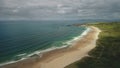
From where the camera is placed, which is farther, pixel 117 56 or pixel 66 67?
pixel 117 56

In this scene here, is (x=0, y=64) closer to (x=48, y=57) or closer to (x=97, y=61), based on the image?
(x=48, y=57)

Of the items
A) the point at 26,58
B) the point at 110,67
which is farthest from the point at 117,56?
the point at 26,58

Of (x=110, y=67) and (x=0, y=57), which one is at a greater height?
(x=0, y=57)

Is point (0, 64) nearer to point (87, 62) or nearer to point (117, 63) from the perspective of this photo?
point (87, 62)

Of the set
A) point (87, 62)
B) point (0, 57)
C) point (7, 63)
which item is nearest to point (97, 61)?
point (87, 62)

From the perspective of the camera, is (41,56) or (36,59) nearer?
(36,59)

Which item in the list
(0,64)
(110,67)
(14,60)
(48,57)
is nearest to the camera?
(110,67)

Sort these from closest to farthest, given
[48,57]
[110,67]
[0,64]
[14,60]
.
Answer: [110,67] → [0,64] → [14,60] → [48,57]

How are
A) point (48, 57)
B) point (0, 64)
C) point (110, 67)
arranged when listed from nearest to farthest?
point (110, 67), point (0, 64), point (48, 57)

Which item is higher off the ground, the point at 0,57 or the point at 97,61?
the point at 0,57
